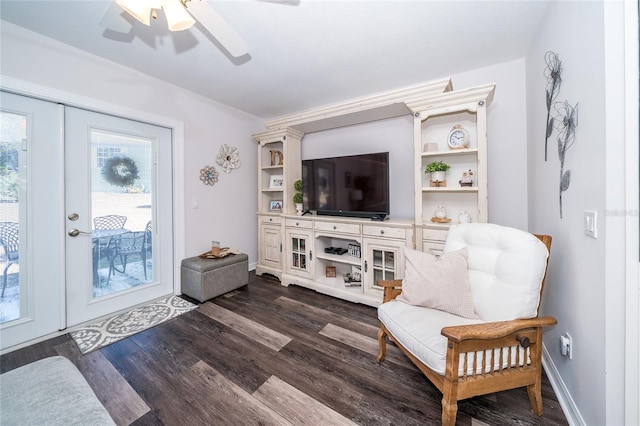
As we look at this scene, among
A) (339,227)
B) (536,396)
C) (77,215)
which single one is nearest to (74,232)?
(77,215)

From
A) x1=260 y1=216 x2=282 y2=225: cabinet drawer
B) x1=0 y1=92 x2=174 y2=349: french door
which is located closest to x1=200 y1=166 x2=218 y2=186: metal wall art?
x1=0 y1=92 x2=174 y2=349: french door

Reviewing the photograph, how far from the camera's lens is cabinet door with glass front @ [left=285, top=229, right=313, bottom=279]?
9.91 ft

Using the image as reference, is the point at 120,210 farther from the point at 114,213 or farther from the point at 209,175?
the point at 209,175

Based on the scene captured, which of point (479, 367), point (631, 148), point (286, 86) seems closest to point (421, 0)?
point (631, 148)

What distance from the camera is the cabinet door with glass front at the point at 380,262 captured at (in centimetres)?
242

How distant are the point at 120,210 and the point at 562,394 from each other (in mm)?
3672

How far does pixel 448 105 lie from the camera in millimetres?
2215

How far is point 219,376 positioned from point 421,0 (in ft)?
9.16

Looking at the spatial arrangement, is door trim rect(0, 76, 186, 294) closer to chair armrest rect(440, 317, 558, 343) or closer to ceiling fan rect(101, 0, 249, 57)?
ceiling fan rect(101, 0, 249, 57)

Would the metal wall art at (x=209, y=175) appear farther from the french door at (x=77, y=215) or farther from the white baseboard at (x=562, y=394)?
the white baseboard at (x=562, y=394)

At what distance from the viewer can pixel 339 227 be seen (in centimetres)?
279

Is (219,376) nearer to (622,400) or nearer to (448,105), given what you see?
(622,400)

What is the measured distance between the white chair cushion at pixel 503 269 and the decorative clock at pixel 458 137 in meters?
1.05

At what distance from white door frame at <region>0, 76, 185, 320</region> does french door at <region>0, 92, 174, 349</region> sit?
2.5 inches
